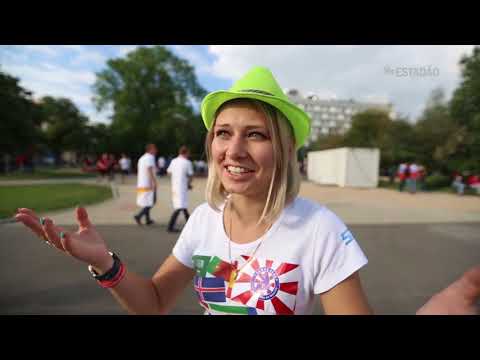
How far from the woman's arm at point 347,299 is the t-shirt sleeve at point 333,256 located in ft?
0.11

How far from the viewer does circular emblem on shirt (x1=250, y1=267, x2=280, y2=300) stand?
116 cm

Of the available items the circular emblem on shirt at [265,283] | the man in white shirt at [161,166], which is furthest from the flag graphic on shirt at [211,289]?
the man in white shirt at [161,166]

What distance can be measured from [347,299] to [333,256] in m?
0.17

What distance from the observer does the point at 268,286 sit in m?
1.17

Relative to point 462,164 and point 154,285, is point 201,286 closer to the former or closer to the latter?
point 154,285

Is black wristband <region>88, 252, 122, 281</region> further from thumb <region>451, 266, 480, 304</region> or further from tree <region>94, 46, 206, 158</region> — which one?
tree <region>94, 46, 206, 158</region>

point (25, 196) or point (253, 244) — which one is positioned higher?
point (253, 244)

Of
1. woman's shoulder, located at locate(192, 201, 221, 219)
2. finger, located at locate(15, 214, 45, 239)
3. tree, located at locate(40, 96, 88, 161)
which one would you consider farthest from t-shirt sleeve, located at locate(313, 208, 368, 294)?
tree, located at locate(40, 96, 88, 161)

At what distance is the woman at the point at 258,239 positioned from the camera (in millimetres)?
1133

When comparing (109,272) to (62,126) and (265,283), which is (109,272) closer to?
(265,283)

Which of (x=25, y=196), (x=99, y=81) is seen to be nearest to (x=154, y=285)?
(x=25, y=196)

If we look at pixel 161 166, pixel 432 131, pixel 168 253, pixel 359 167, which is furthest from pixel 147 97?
pixel 168 253
